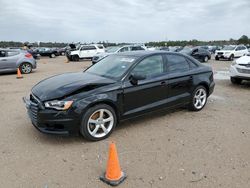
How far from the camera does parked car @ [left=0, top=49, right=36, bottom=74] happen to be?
12.7 m

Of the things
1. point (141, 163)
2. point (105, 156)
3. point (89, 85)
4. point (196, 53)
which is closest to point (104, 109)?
point (89, 85)

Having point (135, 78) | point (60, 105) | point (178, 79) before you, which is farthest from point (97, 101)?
point (178, 79)

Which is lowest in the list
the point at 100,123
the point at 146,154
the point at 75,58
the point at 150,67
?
the point at 146,154

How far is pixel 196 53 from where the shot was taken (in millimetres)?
22719

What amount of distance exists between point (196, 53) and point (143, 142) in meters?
20.3

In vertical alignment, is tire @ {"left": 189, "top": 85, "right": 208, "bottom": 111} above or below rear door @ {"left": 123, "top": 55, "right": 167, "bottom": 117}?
below

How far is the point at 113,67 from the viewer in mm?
4941

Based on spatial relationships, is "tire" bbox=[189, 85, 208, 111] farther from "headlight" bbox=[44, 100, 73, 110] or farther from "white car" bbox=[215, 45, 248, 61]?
"white car" bbox=[215, 45, 248, 61]

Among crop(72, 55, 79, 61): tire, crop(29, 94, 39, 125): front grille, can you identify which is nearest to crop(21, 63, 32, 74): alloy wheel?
crop(29, 94, 39, 125): front grille

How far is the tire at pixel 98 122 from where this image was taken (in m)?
3.99

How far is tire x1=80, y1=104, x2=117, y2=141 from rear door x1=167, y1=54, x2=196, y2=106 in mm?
1569

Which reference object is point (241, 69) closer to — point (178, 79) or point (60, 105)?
point (178, 79)

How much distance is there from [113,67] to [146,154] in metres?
2.03

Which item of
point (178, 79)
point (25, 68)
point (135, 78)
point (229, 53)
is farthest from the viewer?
point (229, 53)
